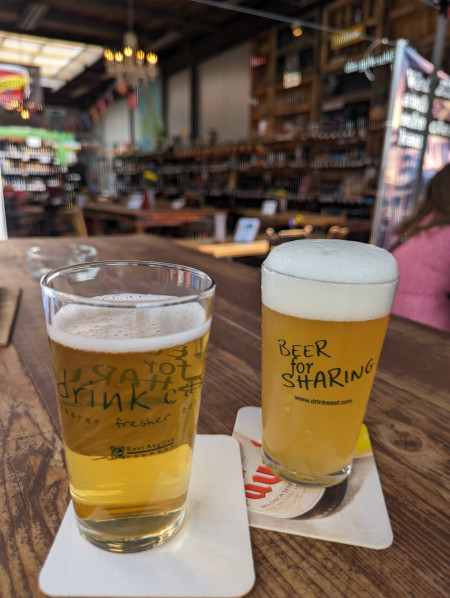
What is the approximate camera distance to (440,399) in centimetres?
67

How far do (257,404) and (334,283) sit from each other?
0.30 meters

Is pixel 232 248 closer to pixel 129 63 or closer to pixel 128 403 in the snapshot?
pixel 128 403

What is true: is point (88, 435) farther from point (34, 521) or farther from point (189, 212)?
point (189, 212)

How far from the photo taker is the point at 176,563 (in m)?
0.36

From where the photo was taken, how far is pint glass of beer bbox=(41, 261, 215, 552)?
0.35 metres

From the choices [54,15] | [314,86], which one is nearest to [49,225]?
[54,15]

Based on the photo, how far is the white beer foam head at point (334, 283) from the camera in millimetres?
405

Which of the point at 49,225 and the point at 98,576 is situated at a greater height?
the point at 98,576

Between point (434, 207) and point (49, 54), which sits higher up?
point (49, 54)

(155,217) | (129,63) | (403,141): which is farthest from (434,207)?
(129,63)

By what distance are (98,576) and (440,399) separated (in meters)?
0.55

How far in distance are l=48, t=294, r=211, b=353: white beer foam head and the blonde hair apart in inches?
67.9

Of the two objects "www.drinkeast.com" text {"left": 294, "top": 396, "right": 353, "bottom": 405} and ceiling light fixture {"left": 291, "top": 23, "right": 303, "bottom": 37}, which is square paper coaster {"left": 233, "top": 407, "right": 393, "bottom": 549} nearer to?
"www.drinkeast.com" text {"left": 294, "top": 396, "right": 353, "bottom": 405}

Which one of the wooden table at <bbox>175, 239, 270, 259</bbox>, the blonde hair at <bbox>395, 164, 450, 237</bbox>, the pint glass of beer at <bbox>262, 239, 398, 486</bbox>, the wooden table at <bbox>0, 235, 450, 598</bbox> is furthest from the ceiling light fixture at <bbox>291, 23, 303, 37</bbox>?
the pint glass of beer at <bbox>262, 239, 398, 486</bbox>
